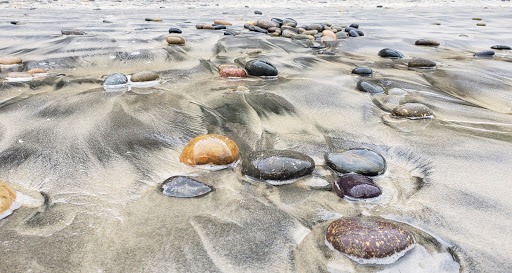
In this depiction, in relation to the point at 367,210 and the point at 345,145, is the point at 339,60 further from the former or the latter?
the point at 367,210

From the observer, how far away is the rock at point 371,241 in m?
1.01

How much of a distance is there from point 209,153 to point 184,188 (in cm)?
25

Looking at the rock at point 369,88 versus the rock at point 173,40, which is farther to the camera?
the rock at point 173,40

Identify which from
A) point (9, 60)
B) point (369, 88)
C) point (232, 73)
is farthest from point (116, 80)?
point (369, 88)

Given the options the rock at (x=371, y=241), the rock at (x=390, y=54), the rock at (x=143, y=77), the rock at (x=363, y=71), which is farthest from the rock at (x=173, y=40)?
the rock at (x=371, y=241)

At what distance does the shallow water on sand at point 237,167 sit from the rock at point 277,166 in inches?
1.7

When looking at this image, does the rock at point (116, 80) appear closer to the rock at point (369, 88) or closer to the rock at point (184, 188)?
the rock at point (184, 188)

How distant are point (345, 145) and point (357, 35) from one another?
4.05 m

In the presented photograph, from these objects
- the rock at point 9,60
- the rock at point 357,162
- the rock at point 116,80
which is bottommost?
the rock at point 357,162

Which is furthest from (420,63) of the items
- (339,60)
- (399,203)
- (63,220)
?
(63,220)

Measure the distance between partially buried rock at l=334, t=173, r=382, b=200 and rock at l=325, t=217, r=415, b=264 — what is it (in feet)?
0.86

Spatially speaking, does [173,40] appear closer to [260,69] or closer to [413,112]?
[260,69]

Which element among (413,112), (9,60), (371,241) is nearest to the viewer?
(371,241)

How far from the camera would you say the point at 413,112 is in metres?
2.15
